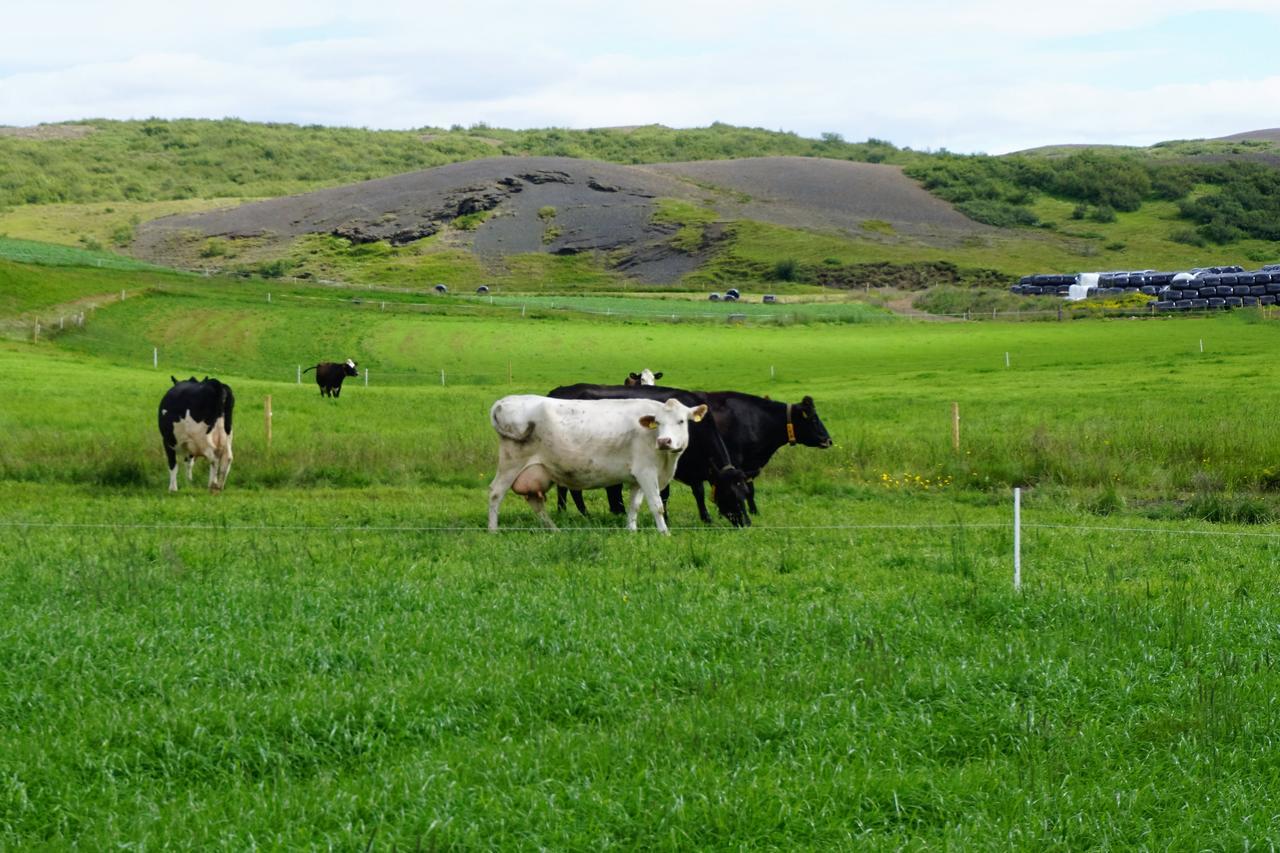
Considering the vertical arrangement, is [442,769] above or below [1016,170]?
below

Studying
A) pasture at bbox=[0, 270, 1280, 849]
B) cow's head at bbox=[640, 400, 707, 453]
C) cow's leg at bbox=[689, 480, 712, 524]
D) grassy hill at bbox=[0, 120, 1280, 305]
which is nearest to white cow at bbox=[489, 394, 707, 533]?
cow's head at bbox=[640, 400, 707, 453]

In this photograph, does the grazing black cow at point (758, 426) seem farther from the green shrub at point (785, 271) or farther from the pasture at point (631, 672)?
the green shrub at point (785, 271)

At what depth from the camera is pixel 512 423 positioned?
17359 mm

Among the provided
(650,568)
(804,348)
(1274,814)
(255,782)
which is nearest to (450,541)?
(650,568)

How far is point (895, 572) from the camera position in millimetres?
13242

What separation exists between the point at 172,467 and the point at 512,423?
7.82 m

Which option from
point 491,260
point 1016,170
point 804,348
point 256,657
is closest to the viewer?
point 256,657

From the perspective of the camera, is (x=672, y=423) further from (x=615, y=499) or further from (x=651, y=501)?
(x=615, y=499)

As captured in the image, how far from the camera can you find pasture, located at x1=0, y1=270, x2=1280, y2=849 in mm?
7031

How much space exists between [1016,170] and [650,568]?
16155cm

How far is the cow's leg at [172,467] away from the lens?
22.0 m

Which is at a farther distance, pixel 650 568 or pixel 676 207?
pixel 676 207

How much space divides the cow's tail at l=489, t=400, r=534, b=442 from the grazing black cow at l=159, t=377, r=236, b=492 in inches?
265

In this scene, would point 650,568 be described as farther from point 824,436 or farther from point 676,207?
point 676,207
